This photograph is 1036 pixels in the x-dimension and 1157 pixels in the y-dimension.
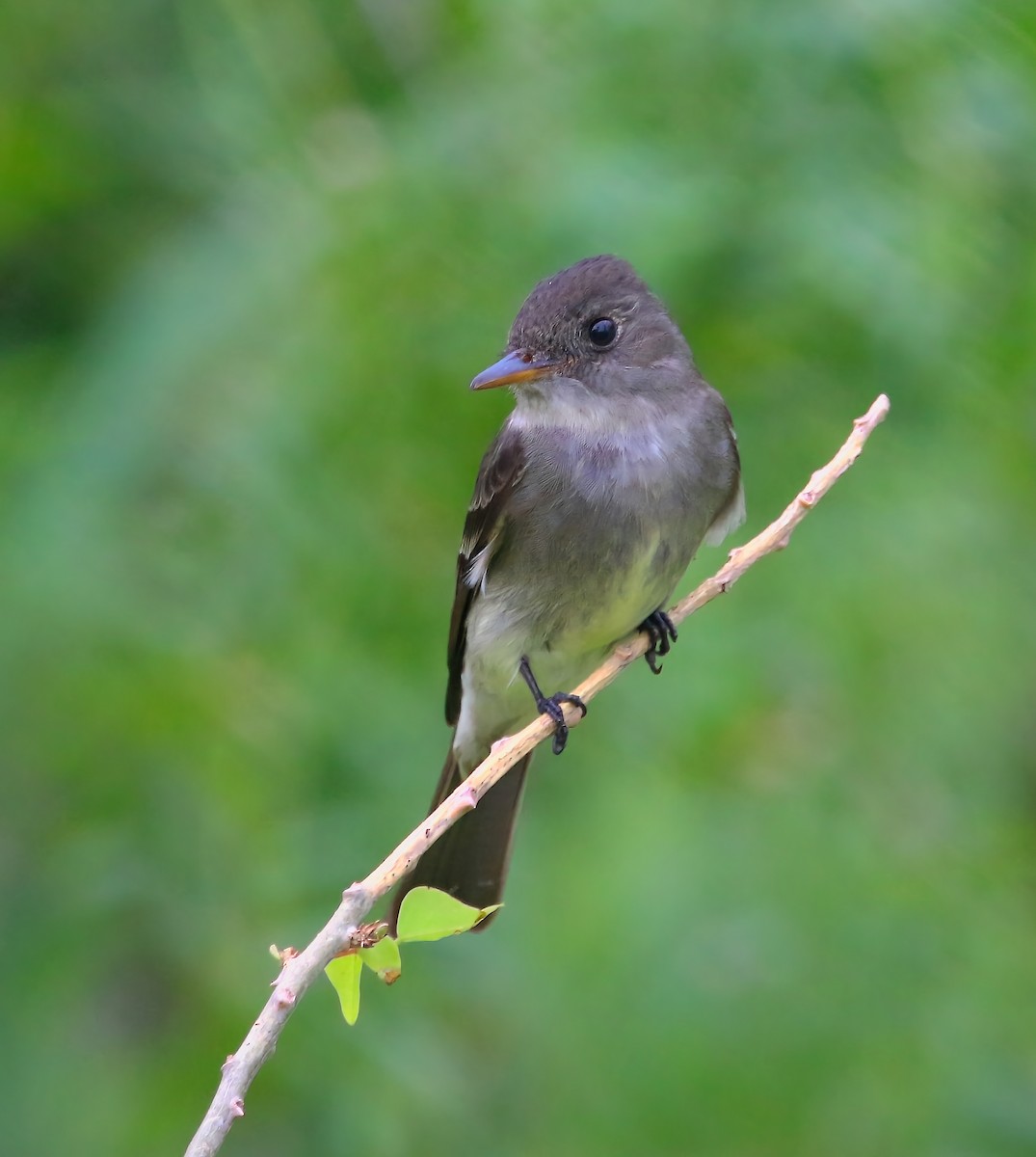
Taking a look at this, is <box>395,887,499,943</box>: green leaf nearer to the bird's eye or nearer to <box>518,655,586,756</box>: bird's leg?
<box>518,655,586,756</box>: bird's leg

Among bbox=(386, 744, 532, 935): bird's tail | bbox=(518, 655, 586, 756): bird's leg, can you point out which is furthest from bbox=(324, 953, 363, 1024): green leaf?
bbox=(386, 744, 532, 935): bird's tail

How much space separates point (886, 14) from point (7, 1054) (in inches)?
111

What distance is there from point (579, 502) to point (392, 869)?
1956mm

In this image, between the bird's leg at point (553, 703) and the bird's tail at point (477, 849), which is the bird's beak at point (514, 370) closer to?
the bird's leg at point (553, 703)

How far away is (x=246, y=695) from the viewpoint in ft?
12.2

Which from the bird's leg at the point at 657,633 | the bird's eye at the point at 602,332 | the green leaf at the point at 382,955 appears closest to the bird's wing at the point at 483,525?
the bird's eye at the point at 602,332

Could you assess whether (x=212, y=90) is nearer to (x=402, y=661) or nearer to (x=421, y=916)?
(x=402, y=661)

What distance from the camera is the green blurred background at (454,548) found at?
135 inches

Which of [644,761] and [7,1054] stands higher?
[644,761]

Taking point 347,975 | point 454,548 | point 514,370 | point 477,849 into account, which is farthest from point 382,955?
point 477,849

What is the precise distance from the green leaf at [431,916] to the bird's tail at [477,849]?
2.02 m

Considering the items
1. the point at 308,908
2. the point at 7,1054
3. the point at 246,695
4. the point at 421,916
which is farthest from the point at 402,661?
the point at 421,916

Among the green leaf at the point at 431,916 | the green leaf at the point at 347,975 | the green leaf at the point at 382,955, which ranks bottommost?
the green leaf at the point at 347,975

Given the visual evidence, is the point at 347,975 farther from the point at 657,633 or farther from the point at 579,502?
the point at 657,633
